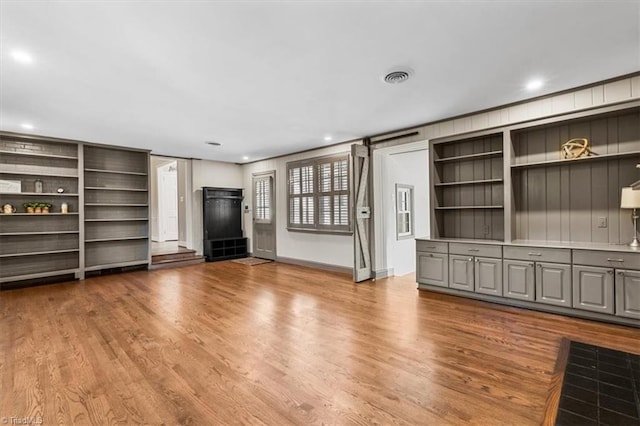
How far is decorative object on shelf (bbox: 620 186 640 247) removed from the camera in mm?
3078

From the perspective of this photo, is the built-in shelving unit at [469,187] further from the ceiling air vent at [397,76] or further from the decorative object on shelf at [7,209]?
the decorative object on shelf at [7,209]

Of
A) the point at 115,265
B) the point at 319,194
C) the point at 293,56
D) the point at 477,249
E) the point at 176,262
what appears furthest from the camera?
the point at 176,262

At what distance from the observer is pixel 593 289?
3232mm

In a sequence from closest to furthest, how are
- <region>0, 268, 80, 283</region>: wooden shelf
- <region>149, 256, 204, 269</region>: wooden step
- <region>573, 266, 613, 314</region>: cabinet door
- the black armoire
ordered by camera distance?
<region>573, 266, 613, 314</region>: cabinet door < <region>0, 268, 80, 283</region>: wooden shelf < <region>149, 256, 204, 269</region>: wooden step < the black armoire

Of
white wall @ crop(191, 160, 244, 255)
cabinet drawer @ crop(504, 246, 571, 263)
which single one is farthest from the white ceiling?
white wall @ crop(191, 160, 244, 255)

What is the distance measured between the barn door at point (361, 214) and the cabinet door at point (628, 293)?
3.21m

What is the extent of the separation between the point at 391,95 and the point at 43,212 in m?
6.13

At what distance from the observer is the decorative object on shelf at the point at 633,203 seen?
3.08 m

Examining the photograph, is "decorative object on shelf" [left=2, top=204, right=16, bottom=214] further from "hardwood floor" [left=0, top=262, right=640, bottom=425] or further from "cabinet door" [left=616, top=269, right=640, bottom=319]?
"cabinet door" [left=616, top=269, right=640, bottom=319]

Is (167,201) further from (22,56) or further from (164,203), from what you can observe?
(22,56)

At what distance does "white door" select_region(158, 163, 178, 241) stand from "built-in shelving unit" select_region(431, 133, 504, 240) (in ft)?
26.7

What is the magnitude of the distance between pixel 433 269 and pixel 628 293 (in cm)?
201

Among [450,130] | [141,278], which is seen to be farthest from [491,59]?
[141,278]

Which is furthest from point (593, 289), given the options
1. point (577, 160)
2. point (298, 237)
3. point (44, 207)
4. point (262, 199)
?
point (44, 207)
